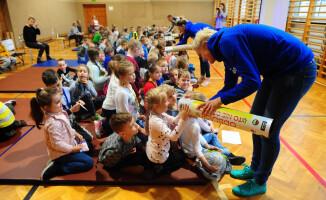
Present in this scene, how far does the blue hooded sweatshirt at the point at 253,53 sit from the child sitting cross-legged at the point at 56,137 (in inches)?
62.5

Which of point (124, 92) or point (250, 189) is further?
point (124, 92)

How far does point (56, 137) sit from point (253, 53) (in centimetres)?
192

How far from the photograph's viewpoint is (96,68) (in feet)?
13.6

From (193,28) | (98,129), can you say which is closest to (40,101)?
(98,129)

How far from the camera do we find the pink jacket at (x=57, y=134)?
2.06m

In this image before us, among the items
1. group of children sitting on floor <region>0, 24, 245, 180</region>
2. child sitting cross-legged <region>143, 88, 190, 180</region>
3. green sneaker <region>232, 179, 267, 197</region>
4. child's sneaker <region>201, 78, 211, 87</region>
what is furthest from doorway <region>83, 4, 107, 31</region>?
green sneaker <region>232, 179, 267, 197</region>

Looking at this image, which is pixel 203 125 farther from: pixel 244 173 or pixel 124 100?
pixel 124 100

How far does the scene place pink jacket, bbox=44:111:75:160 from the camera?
2.06m

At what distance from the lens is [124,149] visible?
2215 mm

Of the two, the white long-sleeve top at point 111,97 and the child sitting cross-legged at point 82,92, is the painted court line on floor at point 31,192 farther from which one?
the child sitting cross-legged at point 82,92

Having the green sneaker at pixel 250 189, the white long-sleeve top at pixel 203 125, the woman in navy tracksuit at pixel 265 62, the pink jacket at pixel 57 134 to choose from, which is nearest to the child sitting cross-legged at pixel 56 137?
the pink jacket at pixel 57 134

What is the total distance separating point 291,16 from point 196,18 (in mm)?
10955

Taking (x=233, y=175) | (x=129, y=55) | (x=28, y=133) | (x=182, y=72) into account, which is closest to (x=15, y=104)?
(x=28, y=133)

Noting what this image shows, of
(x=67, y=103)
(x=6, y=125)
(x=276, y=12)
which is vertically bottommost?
(x=6, y=125)
